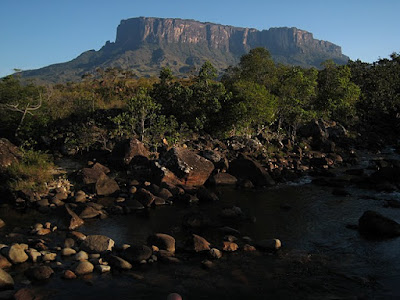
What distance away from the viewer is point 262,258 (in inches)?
579

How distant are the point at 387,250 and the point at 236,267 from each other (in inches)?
285

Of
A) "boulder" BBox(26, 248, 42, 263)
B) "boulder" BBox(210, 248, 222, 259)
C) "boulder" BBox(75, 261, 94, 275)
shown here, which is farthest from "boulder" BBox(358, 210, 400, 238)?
"boulder" BBox(26, 248, 42, 263)

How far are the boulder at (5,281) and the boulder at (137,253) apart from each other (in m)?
4.14

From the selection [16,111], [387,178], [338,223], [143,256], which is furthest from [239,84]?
[143,256]

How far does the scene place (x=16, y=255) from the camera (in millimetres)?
13820

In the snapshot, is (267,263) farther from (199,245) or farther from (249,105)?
(249,105)

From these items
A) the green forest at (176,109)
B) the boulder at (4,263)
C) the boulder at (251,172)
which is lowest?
Result: the boulder at (4,263)

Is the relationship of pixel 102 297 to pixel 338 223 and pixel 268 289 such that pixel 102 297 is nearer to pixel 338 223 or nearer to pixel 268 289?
pixel 268 289

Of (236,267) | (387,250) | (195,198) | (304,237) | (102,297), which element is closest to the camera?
(102,297)

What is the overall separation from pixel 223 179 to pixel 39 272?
56.1 feet

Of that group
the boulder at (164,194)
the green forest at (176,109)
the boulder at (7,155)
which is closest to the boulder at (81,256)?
the boulder at (164,194)

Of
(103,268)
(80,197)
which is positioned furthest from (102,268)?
(80,197)

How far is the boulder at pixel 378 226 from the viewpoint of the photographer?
17047mm

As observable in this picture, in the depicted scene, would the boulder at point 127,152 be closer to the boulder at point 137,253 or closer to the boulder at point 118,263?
the boulder at point 137,253
